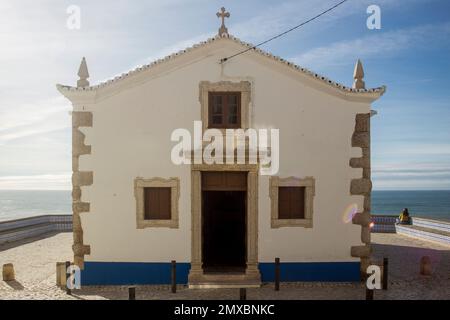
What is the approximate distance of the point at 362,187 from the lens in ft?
32.3

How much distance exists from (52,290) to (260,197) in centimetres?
629

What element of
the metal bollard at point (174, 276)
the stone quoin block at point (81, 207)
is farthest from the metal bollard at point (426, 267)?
the stone quoin block at point (81, 207)

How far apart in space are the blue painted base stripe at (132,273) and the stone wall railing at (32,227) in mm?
9662

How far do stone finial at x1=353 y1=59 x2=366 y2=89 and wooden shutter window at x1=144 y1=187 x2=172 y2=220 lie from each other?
6335 mm

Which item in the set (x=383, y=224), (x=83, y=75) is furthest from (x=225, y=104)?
(x=383, y=224)

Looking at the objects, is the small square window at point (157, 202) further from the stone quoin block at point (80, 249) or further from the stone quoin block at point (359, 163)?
the stone quoin block at point (359, 163)

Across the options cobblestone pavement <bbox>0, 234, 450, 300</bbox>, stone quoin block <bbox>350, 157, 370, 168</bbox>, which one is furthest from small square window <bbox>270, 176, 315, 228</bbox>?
cobblestone pavement <bbox>0, 234, 450, 300</bbox>

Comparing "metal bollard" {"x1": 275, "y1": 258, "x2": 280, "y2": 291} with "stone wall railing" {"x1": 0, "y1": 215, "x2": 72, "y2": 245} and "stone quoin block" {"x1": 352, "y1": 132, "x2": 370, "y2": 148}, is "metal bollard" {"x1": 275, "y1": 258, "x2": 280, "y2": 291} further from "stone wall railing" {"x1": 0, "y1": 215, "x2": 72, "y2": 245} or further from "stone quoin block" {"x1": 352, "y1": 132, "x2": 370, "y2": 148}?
"stone wall railing" {"x1": 0, "y1": 215, "x2": 72, "y2": 245}

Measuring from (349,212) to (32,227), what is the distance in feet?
56.9

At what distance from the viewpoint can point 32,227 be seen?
1909cm

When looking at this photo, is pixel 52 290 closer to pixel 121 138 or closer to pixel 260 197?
pixel 121 138

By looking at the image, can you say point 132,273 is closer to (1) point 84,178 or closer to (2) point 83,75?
(1) point 84,178

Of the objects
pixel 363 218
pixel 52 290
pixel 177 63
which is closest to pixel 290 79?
pixel 177 63
